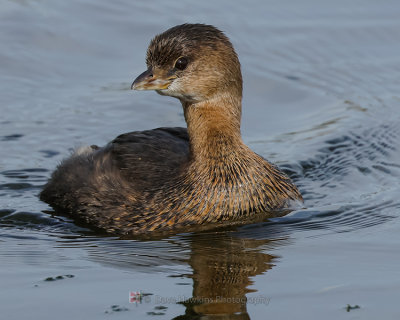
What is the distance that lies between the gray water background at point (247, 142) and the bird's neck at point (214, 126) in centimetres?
87

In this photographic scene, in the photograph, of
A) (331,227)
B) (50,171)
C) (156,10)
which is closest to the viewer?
(331,227)

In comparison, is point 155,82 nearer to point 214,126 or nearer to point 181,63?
point 181,63

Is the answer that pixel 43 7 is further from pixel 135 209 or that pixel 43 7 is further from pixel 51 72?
pixel 135 209

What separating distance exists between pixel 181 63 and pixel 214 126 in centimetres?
73

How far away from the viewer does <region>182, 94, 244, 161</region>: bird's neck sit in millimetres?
10555

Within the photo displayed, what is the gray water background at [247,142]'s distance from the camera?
859 centimetres

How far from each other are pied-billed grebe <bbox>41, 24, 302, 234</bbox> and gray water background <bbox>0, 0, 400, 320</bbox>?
0.90 feet

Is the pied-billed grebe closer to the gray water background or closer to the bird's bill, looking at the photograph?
the bird's bill

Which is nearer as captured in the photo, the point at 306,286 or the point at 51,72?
the point at 306,286

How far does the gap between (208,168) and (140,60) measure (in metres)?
5.41

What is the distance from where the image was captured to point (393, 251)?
957 cm

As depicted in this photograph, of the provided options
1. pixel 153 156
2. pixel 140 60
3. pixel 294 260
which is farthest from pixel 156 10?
pixel 294 260

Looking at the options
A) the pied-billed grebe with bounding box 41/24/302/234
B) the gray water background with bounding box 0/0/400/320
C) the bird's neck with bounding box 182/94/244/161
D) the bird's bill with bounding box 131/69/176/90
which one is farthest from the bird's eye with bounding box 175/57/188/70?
the gray water background with bounding box 0/0/400/320

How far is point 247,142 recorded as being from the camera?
13.6m
